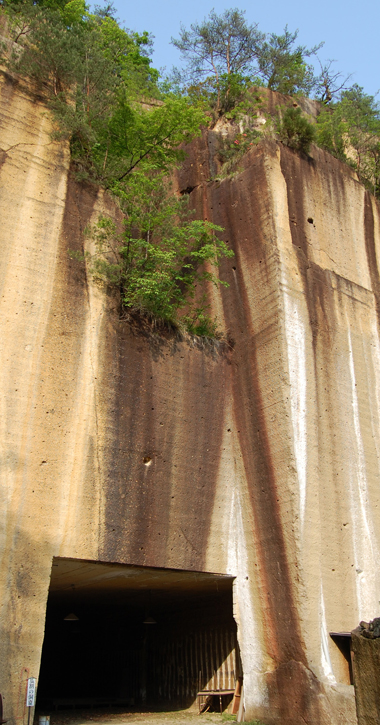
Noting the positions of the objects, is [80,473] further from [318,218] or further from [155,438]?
[318,218]

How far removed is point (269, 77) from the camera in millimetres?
17438

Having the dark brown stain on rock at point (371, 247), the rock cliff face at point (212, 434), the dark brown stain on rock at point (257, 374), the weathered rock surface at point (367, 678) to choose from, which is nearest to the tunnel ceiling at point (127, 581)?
the rock cliff face at point (212, 434)

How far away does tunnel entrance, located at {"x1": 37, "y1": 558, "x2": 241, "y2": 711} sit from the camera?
423 inches

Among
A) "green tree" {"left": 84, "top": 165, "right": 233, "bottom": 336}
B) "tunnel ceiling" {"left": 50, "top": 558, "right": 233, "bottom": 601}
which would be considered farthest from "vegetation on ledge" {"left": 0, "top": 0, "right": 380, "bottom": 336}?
"tunnel ceiling" {"left": 50, "top": 558, "right": 233, "bottom": 601}

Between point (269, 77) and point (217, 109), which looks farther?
point (269, 77)

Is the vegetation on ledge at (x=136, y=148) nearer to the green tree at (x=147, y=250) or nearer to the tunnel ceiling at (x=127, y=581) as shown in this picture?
the green tree at (x=147, y=250)

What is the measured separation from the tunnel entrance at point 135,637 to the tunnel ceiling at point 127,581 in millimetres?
17

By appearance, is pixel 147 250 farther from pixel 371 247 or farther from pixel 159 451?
pixel 371 247

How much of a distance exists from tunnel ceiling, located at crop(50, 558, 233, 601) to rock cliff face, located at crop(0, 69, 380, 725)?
482 millimetres

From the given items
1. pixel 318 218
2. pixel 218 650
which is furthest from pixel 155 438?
pixel 318 218

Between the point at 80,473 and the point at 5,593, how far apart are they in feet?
6.34

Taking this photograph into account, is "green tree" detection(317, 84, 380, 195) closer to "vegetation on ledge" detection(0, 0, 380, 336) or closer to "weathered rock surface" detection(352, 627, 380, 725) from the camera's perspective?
"vegetation on ledge" detection(0, 0, 380, 336)

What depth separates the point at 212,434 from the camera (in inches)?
414

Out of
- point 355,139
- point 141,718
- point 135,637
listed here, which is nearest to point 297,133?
point 355,139
